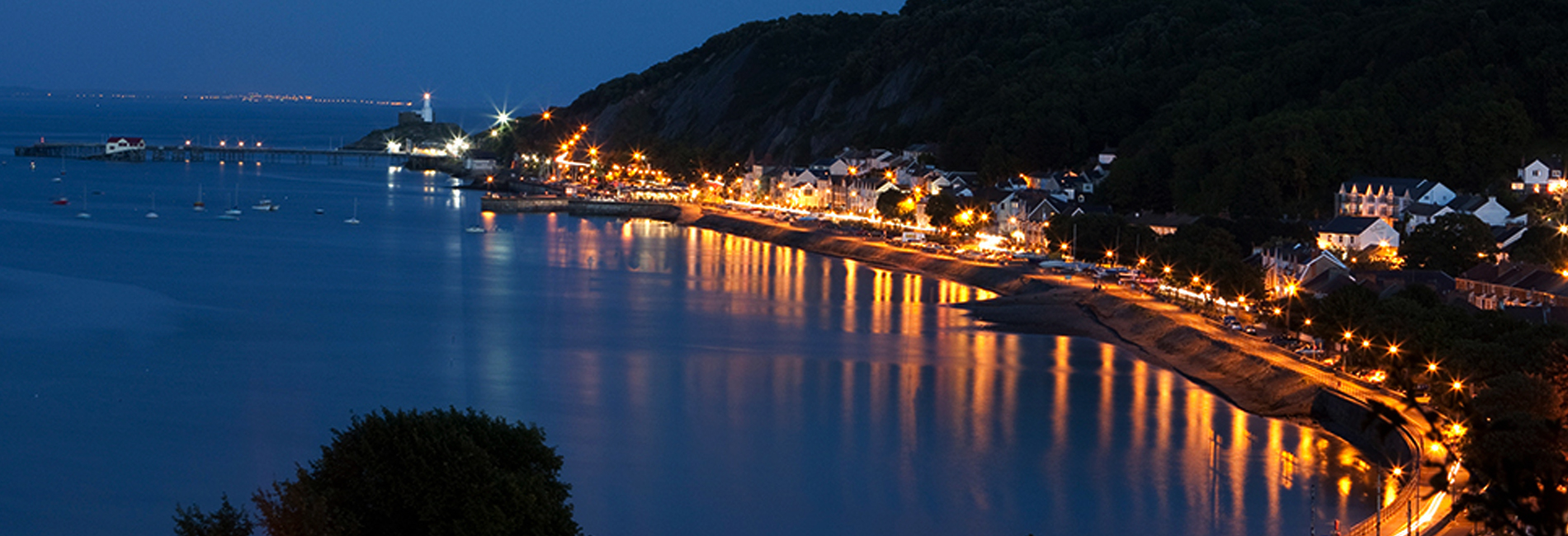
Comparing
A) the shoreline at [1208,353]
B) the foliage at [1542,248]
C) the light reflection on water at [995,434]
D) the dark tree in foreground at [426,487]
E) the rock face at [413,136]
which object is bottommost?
the light reflection on water at [995,434]

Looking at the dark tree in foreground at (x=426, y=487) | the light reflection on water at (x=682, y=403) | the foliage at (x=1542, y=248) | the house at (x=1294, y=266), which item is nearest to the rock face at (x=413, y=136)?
the light reflection on water at (x=682, y=403)

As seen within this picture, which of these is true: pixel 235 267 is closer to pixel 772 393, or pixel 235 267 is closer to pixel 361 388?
pixel 361 388

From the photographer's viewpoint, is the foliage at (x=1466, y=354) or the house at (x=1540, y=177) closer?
the foliage at (x=1466, y=354)

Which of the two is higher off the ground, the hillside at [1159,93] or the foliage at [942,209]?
the hillside at [1159,93]

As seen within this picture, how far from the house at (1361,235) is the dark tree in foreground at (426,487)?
22.9m

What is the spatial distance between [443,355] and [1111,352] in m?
9.98

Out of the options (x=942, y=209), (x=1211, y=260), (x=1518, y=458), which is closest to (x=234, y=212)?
(x=942, y=209)

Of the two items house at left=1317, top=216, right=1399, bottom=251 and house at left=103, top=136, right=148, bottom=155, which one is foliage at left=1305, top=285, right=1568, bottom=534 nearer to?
house at left=1317, top=216, right=1399, bottom=251

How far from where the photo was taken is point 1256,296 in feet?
81.0

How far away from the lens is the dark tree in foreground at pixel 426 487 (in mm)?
9086

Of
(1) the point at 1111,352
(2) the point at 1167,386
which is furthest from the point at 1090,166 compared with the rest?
(2) the point at 1167,386

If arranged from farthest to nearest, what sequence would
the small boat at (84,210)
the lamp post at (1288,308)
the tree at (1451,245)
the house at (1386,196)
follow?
the small boat at (84,210) < the house at (1386,196) < the tree at (1451,245) < the lamp post at (1288,308)

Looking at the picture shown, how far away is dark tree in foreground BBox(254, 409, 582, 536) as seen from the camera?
9086mm

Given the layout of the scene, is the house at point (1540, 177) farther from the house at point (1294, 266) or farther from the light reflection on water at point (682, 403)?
the light reflection on water at point (682, 403)
